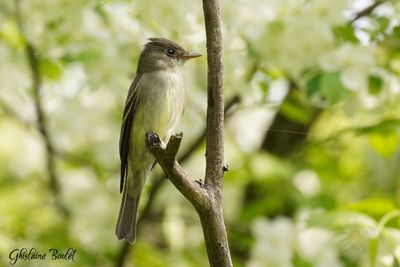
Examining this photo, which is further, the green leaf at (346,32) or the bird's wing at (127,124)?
the green leaf at (346,32)

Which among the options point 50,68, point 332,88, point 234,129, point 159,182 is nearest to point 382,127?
point 332,88

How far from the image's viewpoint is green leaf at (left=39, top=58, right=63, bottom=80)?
4793 millimetres

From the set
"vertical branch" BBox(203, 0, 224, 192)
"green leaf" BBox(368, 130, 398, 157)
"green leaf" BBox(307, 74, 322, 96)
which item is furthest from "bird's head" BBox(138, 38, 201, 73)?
"vertical branch" BBox(203, 0, 224, 192)

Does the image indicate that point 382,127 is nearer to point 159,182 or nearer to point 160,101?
→ point 160,101

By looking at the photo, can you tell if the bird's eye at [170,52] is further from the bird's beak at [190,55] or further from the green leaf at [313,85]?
the green leaf at [313,85]

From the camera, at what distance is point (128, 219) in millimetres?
3898

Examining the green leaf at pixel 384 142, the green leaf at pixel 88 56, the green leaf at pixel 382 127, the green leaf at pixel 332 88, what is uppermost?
the green leaf at pixel 88 56

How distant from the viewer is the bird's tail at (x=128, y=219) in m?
3.77

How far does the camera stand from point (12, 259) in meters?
4.88

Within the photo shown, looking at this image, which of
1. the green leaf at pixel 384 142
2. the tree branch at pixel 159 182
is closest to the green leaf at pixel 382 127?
the green leaf at pixel 384 142

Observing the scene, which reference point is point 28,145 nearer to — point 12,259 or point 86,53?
point 12,259

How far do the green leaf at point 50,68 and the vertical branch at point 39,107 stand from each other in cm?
3

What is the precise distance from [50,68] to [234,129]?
1.63m

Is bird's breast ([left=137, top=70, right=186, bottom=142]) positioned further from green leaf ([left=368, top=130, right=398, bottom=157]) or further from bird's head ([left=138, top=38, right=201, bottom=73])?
green leaf ([left=368, top=130, right=398, bottom=157])
